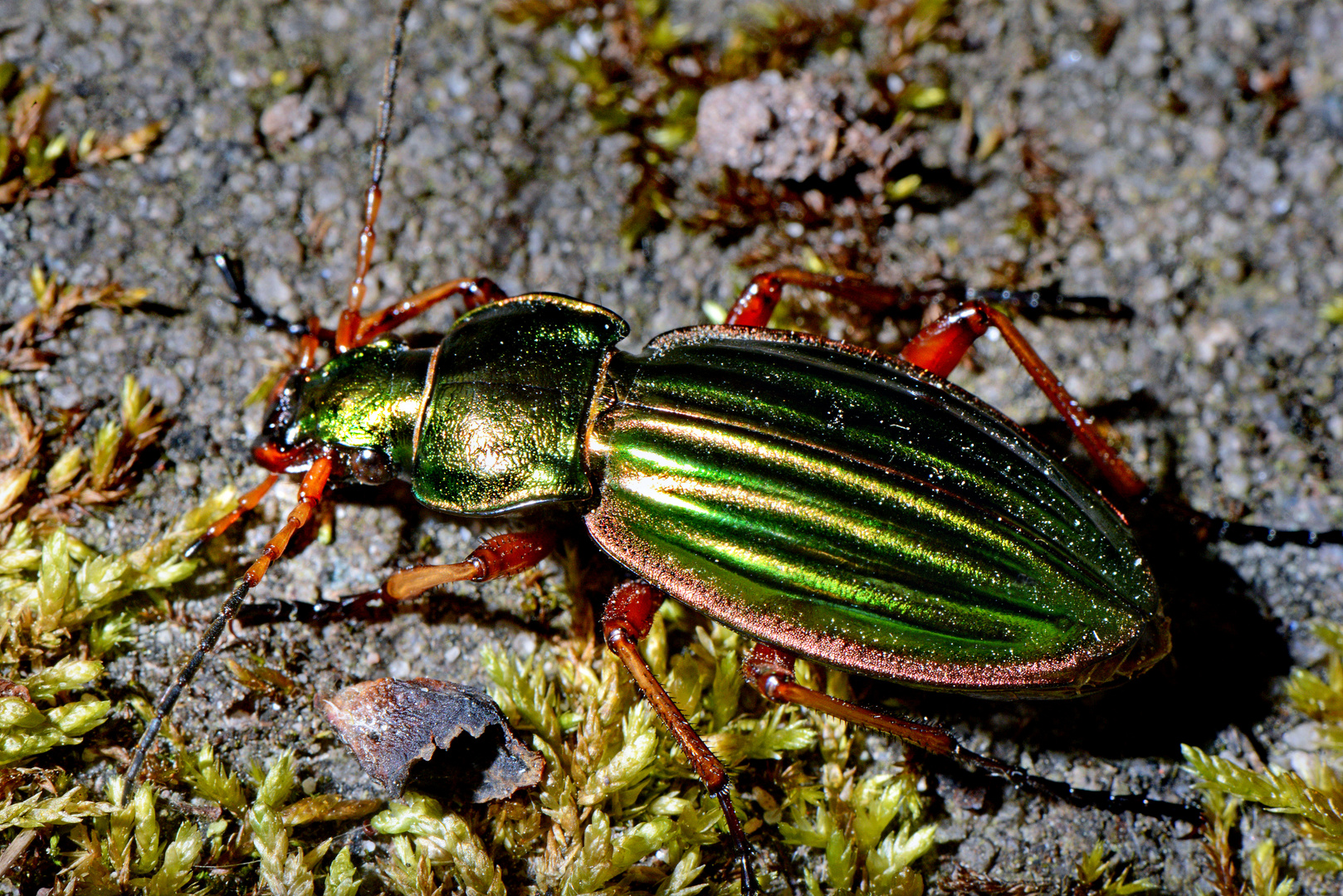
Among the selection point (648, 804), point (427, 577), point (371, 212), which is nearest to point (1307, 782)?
point (648, 804)

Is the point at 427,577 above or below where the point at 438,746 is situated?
above

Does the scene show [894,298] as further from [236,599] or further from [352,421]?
[236,599]

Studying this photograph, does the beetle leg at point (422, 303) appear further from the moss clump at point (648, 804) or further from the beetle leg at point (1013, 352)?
the beetle leg at point (1013, 352)

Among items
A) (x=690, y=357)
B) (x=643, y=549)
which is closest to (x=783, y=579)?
(x=643, y=549)

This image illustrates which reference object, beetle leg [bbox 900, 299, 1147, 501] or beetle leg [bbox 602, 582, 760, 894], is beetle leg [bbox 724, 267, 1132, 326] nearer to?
beetle leg [bbox 900, 299, 1147, 501]

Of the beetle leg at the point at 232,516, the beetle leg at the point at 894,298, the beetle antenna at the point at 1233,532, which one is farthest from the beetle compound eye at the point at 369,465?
the beetle antenna at the point at 1233,532

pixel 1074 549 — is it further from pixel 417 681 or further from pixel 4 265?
pixel 4 265

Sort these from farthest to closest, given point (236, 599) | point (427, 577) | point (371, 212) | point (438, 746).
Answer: point (371, 212) < point (427, 577) < point (438, 746) < point (236, 599)
